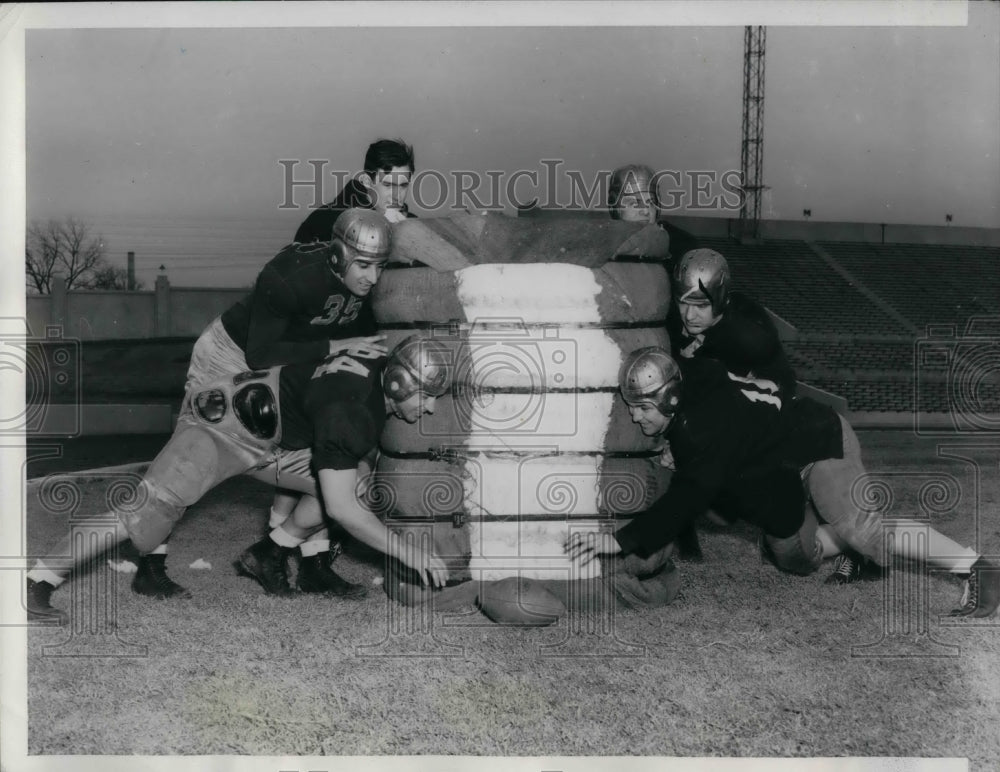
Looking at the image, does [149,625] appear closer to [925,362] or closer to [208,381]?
[208,381]

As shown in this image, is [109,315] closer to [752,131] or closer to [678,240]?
[678,240]

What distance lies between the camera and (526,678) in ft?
13.4

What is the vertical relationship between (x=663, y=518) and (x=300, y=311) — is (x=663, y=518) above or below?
below

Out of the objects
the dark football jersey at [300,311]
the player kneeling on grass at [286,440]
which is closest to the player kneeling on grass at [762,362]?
the player kneeling on grass at [286,440]

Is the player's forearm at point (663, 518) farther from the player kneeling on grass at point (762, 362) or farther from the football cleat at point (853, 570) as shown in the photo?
the football cleat at point (853, 570)

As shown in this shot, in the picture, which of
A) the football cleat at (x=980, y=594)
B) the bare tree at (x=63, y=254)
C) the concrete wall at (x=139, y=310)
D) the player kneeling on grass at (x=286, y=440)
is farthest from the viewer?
the concrete wall at (x=139, y=310)

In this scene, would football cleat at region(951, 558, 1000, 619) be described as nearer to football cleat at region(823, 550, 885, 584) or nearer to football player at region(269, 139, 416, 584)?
football cleat at region(823, 550, 885, 584)

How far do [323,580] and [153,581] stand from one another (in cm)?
79

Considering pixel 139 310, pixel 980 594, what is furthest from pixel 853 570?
pixel 139 310

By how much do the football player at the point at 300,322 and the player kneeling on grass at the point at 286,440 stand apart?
11 centimetres

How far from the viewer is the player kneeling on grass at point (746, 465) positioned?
4418mm

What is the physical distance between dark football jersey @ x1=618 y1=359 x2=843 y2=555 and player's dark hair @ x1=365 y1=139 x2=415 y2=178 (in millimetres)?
1636

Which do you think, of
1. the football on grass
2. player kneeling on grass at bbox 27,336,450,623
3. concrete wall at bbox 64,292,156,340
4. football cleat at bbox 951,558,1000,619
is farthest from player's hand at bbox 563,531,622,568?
concrete wall at bbox 64,292,156,340

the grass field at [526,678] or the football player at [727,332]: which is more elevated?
the football player at [727,332]
